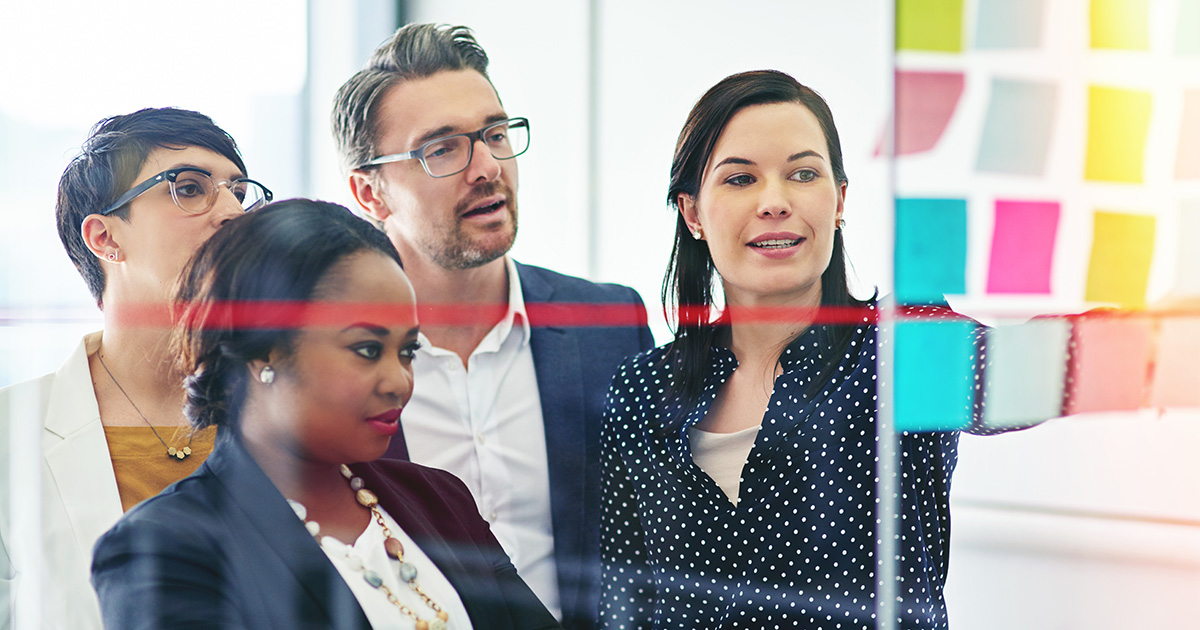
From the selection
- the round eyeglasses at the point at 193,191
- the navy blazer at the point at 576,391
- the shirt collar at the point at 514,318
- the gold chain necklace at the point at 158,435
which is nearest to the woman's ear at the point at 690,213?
the navy blazer at the point at 576,391

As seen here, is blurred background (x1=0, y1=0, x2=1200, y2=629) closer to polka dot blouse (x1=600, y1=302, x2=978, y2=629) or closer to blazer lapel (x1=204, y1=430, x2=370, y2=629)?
polka dot blouse (x1=600, y1=302, x2=978, y2=629)

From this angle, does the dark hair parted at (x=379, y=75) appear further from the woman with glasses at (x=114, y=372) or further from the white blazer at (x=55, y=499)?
the white blazer at (x=55, y=499)

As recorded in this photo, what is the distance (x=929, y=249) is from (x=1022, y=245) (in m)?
0.09

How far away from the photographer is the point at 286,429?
780 millimetres

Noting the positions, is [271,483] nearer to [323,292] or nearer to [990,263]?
[323,292]

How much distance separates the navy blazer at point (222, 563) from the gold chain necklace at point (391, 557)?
0.04 feet

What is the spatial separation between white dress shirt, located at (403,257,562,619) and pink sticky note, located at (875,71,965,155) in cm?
54

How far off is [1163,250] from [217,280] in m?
0.92

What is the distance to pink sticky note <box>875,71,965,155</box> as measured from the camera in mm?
972

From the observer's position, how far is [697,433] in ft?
3.52

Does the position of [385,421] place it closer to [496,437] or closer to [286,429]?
[286,429]

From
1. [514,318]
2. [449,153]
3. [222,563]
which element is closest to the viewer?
[222,563]

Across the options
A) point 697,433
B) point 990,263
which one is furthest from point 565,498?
point 990,263

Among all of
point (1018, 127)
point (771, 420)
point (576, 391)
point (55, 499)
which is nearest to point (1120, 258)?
point (1018, 127)
